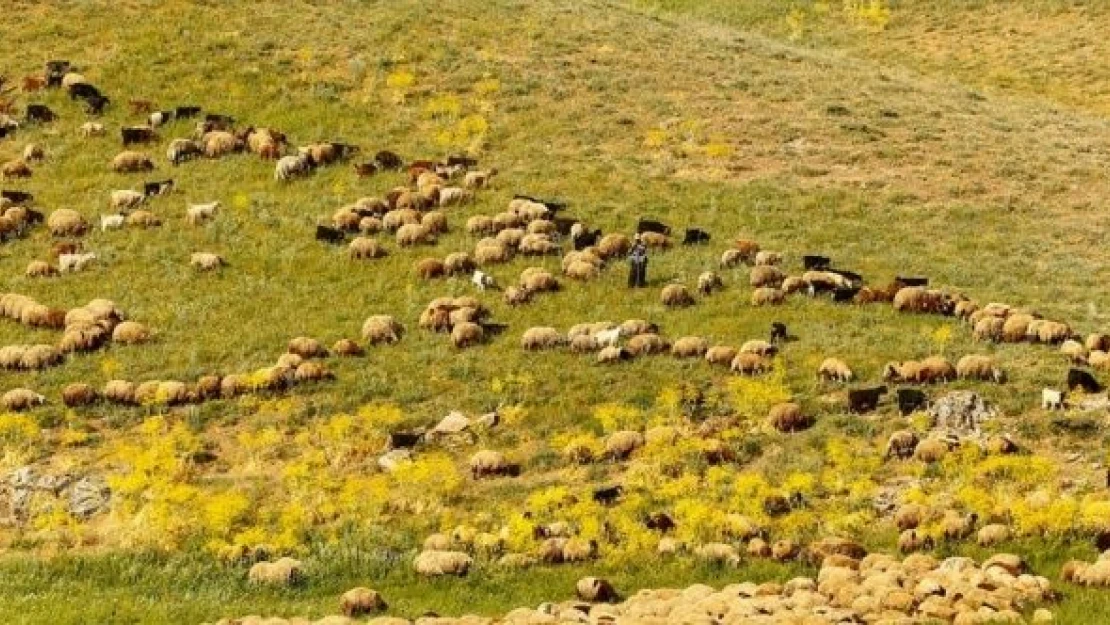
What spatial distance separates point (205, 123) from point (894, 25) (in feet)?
175

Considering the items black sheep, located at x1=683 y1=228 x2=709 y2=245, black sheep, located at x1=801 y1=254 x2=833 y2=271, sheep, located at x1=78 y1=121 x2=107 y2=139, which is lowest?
black sheep, located at x1=683 y1=228 x2=709 y2=245

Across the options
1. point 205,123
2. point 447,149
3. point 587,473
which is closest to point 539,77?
point 447,149

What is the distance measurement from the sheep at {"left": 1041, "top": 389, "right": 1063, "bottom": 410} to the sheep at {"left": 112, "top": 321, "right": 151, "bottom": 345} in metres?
19.4

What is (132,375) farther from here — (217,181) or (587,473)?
(217,181)

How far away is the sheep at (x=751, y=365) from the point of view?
2734 centimetres

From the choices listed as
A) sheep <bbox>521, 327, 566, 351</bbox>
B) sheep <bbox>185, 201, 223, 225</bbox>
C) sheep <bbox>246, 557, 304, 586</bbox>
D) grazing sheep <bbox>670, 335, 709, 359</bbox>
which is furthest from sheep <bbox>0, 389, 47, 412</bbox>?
grazing sheep <bbox>670, 335, 709, 359</bbox>

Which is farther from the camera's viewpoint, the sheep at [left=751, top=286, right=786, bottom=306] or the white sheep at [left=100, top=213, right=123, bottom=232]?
the white sheep at [left=100, top=213, right=123, bottom=232]

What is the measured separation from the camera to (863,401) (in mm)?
25469

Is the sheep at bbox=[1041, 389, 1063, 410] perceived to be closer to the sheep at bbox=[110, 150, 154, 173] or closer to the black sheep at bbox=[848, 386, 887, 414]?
the black sheep at bbox=[848, 386, 887, 414]

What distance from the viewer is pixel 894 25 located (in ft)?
276

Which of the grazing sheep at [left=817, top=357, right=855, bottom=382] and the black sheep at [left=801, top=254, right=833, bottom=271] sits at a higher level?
the black sheep at [left=801, top=254, right=833, bottom=271]

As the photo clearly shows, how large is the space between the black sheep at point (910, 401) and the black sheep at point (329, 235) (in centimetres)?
1732

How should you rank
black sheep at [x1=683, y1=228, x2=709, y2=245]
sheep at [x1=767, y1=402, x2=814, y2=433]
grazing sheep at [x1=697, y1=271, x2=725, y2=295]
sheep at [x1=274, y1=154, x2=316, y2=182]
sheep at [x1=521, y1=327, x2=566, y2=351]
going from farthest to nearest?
sheep at [x1=274, y1=154, x2=316, y2=182] < black sheep at [x1=683, y1=228, x2=709, y2=245] < grazing sheep at [x1=697, y1=271, x2=725, y2=295] < sheep at [x1=521, y1=327, x2=566, y2=351] < sheep at [x1=767, y1=402, x2=814, y2=433]

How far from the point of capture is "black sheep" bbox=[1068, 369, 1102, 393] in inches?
998
